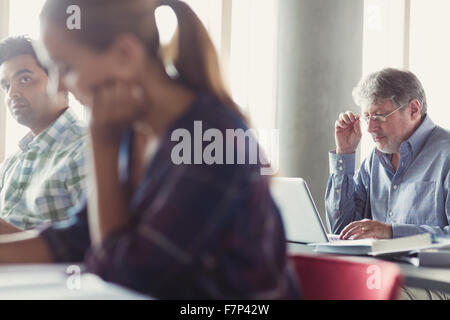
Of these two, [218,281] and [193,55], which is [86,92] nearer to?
[193,55]

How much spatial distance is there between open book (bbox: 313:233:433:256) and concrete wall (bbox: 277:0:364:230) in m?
0.26

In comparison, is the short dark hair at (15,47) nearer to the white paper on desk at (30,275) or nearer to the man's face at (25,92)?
the man's face at (25,92)

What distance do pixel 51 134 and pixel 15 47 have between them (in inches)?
7.4

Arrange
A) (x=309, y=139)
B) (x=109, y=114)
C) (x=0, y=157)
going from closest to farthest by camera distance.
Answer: (x=109, y=114), (x=0, y=157), (x=309, y=139)

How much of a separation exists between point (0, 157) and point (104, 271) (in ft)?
3.23

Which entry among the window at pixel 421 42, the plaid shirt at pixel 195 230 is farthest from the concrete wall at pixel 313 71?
the window at pixel 421 42

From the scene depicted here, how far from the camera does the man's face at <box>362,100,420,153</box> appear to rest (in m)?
2.15

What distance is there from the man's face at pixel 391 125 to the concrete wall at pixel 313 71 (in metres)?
0.15

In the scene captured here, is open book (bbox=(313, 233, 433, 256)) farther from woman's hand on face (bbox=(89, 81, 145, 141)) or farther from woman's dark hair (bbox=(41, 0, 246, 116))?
woman's hand on face (bbox=(89, 81, 145, 141))

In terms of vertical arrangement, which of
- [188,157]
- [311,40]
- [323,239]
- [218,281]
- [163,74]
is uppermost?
[311,40]

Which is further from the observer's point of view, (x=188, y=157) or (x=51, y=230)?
(x=51, y=230)

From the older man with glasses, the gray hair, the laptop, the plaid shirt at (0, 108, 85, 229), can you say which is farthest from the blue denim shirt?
the plaid shirt at (0, 108, 85, 229)

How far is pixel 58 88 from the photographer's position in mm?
812

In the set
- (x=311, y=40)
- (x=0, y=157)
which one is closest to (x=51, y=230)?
(x=0, y=157)
